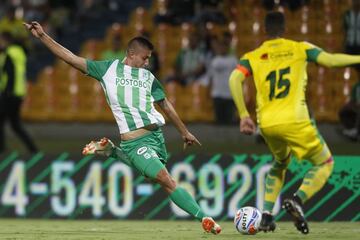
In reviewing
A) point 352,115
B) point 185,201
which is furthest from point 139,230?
point 352,115

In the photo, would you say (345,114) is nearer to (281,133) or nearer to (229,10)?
(229,10)

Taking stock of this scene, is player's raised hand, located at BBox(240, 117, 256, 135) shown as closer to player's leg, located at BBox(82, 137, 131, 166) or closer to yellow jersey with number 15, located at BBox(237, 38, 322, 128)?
yellow jersey with number 15, located at BBox(237, 38, 322, 128)

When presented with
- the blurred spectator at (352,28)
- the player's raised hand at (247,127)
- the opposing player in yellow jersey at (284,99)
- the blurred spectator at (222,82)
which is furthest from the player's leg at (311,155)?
the blurred spectator at (222,82)

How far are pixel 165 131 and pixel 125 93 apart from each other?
8080 mm

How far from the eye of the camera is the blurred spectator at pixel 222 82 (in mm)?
18188

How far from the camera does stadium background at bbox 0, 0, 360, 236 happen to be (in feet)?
46.0

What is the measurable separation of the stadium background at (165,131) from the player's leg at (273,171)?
8.15ft

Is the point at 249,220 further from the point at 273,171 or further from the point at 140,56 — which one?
the point at 140,56

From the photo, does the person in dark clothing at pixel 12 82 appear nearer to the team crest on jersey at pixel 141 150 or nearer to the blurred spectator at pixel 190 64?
the blurred spectator at pixel 190 64

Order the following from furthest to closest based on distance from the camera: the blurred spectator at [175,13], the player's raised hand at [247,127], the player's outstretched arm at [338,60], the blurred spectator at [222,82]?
the blurred spectator at [175,13] → the blurred spectator at [222,82] → the player's raised hand at [247,127] → the player's outstretched arm at [338,60]

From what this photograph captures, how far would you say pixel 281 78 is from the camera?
35.4ft

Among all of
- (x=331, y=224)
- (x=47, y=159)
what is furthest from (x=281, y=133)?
(x=47, y=159)

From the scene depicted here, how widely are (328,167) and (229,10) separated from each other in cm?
824

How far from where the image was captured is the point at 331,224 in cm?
1312
